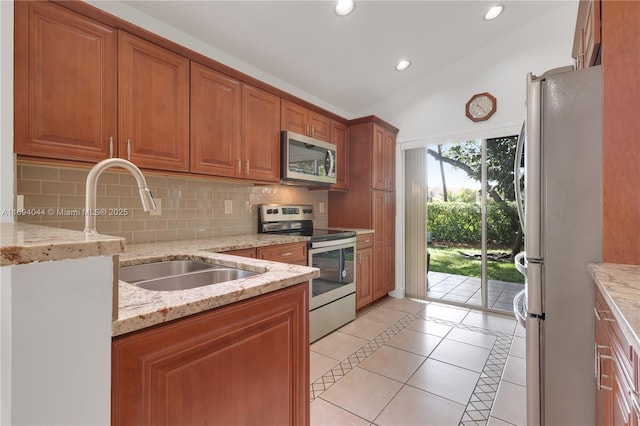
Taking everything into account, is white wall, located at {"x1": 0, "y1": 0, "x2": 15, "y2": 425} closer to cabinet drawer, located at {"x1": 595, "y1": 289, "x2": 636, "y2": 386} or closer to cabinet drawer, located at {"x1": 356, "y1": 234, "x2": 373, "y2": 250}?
cabinet drawer, located at {"x1": 595, "y1": 289, "x2": 636, "y2": 386}

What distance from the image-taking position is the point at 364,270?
3297 millimetres

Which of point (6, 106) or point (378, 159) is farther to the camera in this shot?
point (378, 159)

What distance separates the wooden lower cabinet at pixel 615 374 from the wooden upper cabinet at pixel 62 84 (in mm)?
2250

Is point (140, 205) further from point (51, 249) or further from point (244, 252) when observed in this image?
point (51, 249)

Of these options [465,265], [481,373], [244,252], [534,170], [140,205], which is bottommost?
[481,373]

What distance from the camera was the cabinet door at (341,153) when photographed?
3400mm

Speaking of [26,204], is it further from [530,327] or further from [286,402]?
[530,327]

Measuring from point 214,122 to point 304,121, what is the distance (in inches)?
40.4

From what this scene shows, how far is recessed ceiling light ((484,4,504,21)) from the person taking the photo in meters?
2.76

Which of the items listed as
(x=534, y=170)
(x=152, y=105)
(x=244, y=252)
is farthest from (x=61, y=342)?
(x=534, y=170)

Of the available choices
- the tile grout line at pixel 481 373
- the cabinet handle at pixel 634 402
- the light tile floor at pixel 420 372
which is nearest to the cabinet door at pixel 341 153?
the light tile floor at pixel 420 372

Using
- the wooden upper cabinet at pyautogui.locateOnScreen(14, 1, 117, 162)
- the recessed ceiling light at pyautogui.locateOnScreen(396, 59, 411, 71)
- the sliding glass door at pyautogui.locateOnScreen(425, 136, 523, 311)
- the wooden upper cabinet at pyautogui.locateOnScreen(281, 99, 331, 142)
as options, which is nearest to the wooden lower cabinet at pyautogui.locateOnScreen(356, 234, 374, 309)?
the sliding glass door at pyautogui.locateOnScreen(425, 136, 523, 311)

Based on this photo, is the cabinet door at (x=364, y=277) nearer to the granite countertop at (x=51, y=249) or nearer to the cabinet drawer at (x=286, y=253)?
the cabinet drawer at (x=286, y=253)

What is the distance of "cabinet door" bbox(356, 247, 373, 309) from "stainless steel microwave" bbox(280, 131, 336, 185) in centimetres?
87
